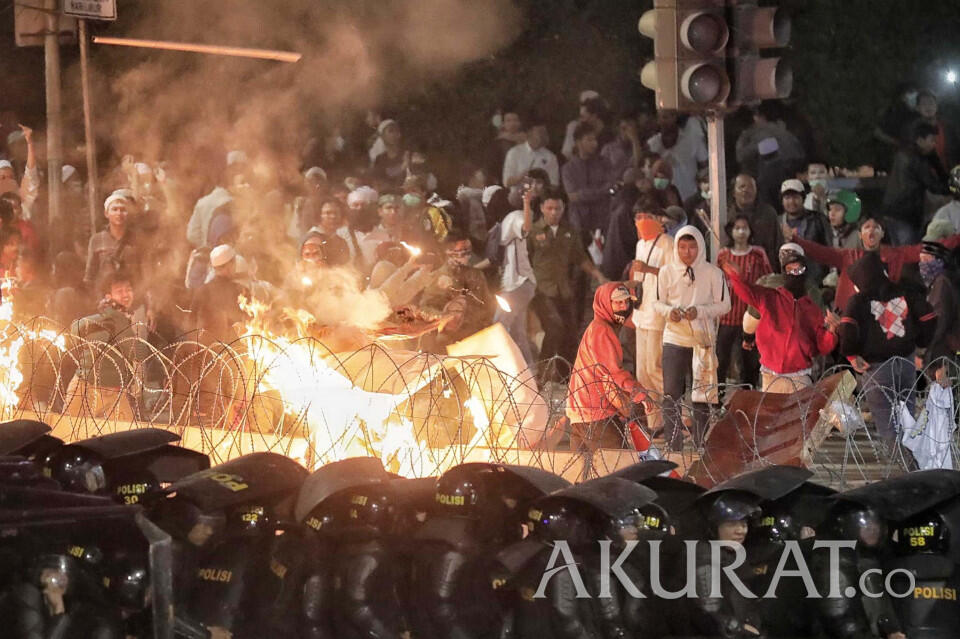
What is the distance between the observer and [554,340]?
45.0 feet

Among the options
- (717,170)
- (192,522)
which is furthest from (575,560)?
(717,170)

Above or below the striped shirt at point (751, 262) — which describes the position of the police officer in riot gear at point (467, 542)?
below

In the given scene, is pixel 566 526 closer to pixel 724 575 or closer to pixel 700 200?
pixel 724 575

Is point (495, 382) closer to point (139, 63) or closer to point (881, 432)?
point (881, 432)

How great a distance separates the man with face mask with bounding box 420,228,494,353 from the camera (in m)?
11.9

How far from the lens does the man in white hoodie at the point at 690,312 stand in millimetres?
11297

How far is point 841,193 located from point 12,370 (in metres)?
7.10

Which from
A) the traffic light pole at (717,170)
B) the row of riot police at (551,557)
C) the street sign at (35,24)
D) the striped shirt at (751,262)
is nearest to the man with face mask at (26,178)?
the street sign at (35,24)

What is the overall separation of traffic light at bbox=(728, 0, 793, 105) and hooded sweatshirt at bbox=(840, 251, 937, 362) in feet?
5.22

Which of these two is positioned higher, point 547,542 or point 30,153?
point 30,153

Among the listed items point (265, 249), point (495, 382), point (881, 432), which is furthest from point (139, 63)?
point (881, 432)

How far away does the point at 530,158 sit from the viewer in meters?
14.7

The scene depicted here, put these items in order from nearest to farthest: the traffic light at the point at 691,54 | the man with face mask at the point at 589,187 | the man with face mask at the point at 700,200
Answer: the traffic light at the point at 691,54 → the man with face mask at the point at 700,200 → the man with face mask at the point at 589,187

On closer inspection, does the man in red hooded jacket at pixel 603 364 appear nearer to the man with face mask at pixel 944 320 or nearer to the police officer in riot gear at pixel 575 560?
the man with face mask at pixel 944 320
